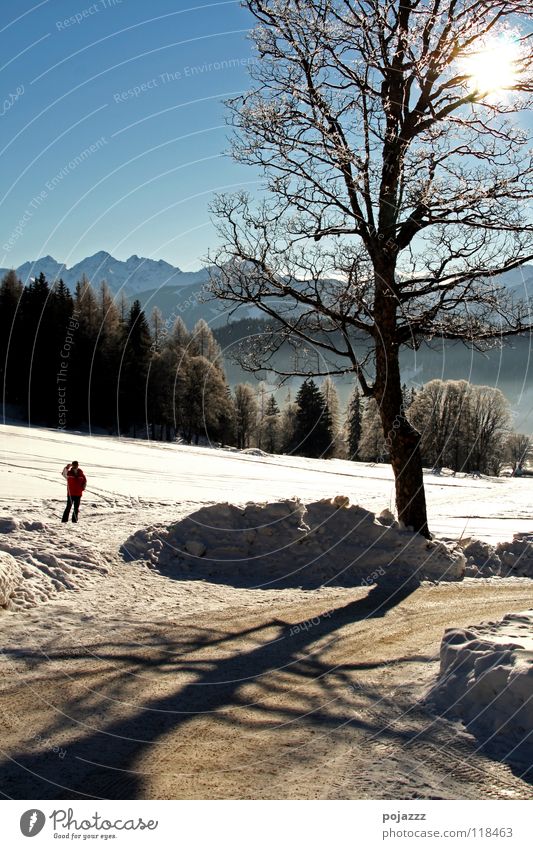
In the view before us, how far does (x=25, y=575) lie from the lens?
906cm

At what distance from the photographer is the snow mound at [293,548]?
10.9 m

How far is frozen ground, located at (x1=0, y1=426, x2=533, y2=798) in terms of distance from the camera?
458cm

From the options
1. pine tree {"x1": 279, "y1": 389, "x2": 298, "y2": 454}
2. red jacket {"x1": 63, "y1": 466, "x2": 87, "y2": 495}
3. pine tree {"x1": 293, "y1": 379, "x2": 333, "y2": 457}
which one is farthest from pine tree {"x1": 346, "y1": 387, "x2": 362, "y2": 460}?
red jacket {"x1": 63, "y1": 466, "x2": 87, "y2": 495}

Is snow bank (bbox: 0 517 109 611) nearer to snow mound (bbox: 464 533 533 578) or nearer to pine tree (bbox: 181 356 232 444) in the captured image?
snow mound (bbox: 464 533 533 578)

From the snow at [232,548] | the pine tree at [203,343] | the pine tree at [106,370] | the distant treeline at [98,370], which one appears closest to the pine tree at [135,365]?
the distant treeline at [98,370]

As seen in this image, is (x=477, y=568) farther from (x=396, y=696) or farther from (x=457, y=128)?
(x=457, y=128)

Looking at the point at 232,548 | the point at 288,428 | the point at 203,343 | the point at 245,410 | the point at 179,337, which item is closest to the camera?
the point at 232,548

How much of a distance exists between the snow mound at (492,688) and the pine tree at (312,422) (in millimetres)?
51496

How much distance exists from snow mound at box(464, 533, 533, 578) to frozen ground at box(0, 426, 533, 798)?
11 cm

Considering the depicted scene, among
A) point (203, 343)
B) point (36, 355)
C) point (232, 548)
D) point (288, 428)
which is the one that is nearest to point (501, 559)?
point (232, 548)

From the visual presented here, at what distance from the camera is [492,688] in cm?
541

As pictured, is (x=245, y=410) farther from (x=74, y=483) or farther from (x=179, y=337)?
(x=74, y=483)

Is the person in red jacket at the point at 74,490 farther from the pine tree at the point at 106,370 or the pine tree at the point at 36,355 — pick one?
the pine tree at the point at 36,355

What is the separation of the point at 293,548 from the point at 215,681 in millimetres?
5261
